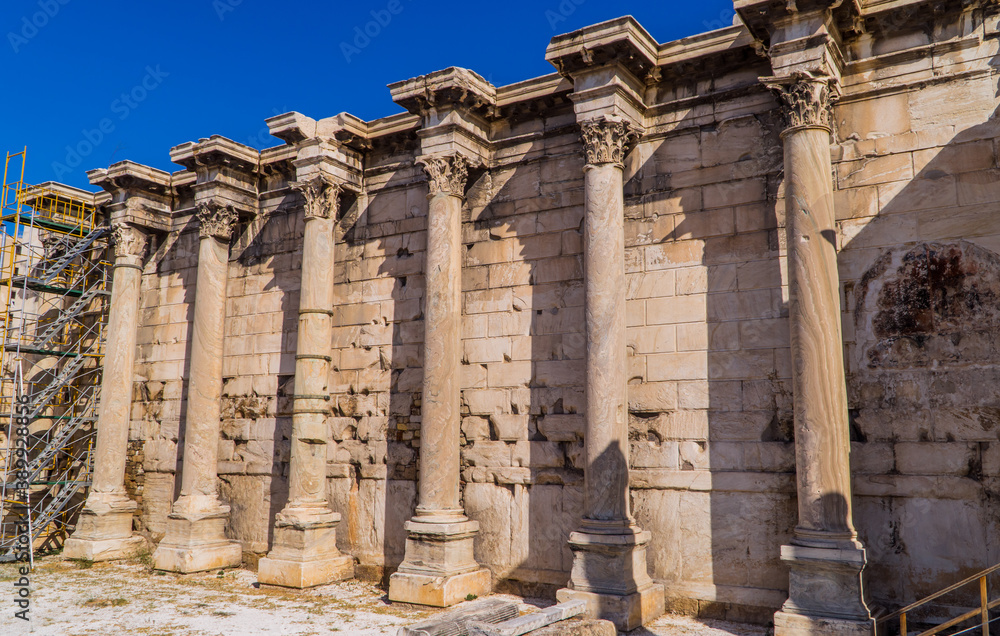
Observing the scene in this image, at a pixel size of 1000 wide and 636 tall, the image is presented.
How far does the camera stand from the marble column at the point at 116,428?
516 inches

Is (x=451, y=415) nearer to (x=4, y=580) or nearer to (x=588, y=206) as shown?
(x=588, y=206)

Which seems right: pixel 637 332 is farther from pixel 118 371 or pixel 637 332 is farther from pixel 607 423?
pixel 118 371

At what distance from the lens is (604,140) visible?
9578 millimetres

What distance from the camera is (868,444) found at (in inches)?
323

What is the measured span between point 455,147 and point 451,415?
3765mm

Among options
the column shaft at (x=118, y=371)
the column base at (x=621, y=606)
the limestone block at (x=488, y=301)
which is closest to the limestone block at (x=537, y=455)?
the column base at (x=621, y=606)

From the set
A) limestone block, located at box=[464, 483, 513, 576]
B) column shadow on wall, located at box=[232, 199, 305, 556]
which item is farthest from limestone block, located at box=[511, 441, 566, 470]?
column shadow on wall, located at box=[232, 199, 305, 556]

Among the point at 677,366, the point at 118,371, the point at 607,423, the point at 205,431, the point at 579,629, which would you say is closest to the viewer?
the point at 579,629

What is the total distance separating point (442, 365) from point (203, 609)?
4.32 m

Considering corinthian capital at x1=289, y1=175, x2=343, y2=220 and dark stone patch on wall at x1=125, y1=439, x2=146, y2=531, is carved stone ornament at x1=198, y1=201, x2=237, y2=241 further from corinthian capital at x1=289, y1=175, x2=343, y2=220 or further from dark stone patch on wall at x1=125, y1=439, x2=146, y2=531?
dark stone patch on wall at x1=125, y1=439, x2=146, y2=531

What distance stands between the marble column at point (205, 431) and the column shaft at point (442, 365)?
4.18m

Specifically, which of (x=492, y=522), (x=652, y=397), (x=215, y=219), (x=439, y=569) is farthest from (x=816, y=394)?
(x=215, y=219)

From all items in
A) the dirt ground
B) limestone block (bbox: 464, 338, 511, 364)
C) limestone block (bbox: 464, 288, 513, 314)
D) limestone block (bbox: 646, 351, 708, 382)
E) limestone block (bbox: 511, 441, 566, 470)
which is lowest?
the dirt ground

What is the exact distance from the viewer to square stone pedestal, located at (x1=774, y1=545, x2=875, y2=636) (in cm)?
729
